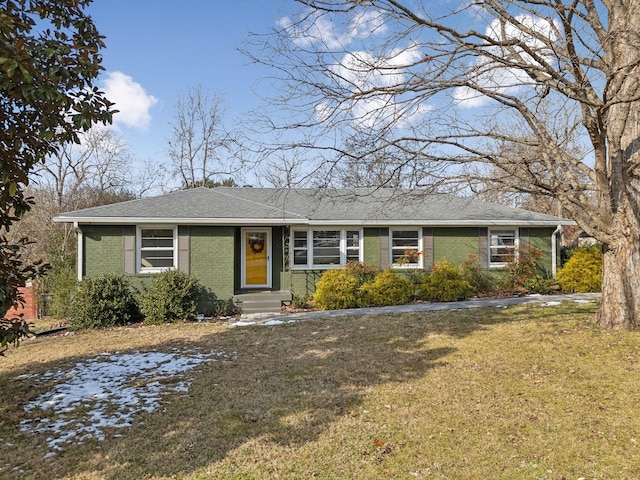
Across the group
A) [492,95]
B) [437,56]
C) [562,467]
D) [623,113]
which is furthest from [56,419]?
[623,113]

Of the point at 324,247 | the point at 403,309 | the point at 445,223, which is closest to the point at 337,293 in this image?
the point at 403,309

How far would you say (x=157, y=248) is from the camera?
1184cm

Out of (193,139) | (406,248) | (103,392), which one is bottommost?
(103,392)

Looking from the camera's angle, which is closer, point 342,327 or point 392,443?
point 392,443

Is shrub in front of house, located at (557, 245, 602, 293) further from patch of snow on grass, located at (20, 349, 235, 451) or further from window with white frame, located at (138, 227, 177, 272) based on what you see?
window with white frame, located at (138, 227, 177, 272)

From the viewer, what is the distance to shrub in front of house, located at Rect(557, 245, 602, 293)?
13383mm

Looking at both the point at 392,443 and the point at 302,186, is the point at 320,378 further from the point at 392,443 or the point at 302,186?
the point at 302,186

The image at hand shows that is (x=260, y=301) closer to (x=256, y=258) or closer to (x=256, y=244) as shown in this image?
(x=256, y=258)

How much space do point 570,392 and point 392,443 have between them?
271 cm

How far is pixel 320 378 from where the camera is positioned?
5.98 metres

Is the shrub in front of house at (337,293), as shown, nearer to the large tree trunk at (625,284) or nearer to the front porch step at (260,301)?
the front porch step at (260,301)

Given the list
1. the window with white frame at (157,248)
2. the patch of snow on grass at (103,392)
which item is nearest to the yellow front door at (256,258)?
the window with white frame at (157,248)

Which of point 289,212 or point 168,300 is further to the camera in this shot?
point 289,212

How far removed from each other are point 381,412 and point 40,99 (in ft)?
14.7
